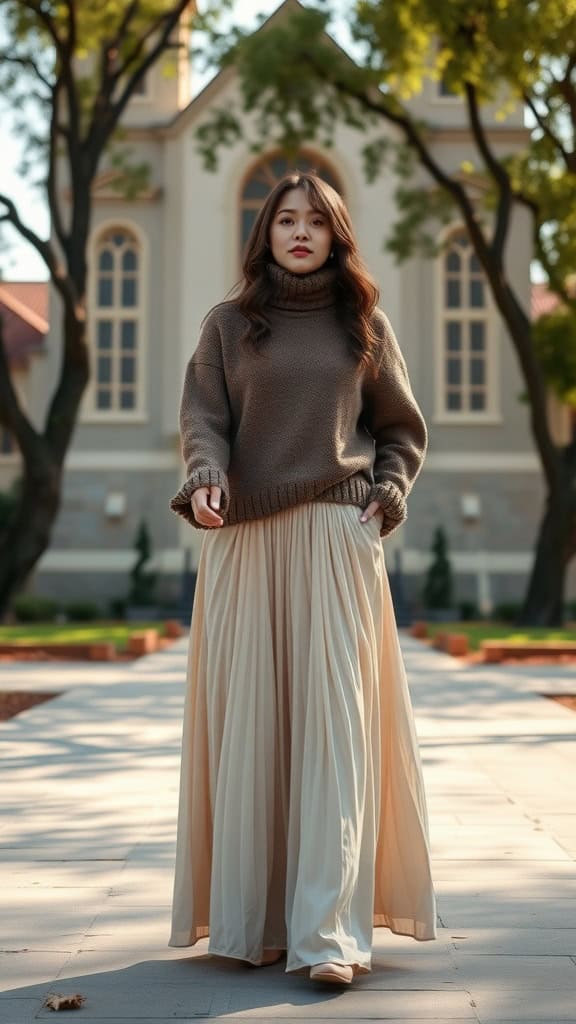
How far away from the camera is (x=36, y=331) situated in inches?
1330

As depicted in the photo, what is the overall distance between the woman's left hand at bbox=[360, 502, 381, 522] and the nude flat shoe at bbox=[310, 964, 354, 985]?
44.1 inches

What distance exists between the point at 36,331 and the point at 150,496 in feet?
23.0

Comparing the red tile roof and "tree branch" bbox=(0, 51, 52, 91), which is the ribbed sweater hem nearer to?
"tree branch" bbox=(0, 51, 52, 91)

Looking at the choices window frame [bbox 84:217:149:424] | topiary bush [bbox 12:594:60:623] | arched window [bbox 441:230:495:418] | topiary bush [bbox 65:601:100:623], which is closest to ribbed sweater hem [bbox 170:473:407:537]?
topiary bush [bbox 12:594:60:623]

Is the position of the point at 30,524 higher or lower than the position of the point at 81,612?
higher

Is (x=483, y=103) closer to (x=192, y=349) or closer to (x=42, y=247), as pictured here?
(x=42, y=247)

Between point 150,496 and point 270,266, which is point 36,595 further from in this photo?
point 270,266

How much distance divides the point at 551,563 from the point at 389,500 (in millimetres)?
18155

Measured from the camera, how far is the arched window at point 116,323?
29469 mm

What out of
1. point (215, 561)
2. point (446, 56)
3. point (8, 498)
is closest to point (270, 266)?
point (215, 561)

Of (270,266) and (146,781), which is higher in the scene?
(270,266)

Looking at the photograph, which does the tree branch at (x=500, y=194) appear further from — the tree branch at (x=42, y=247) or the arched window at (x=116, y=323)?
the arched window at (x=116, y=323)

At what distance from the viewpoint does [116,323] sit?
29547 mm

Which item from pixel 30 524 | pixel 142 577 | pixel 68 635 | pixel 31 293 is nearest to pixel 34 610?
pixel 142 577
